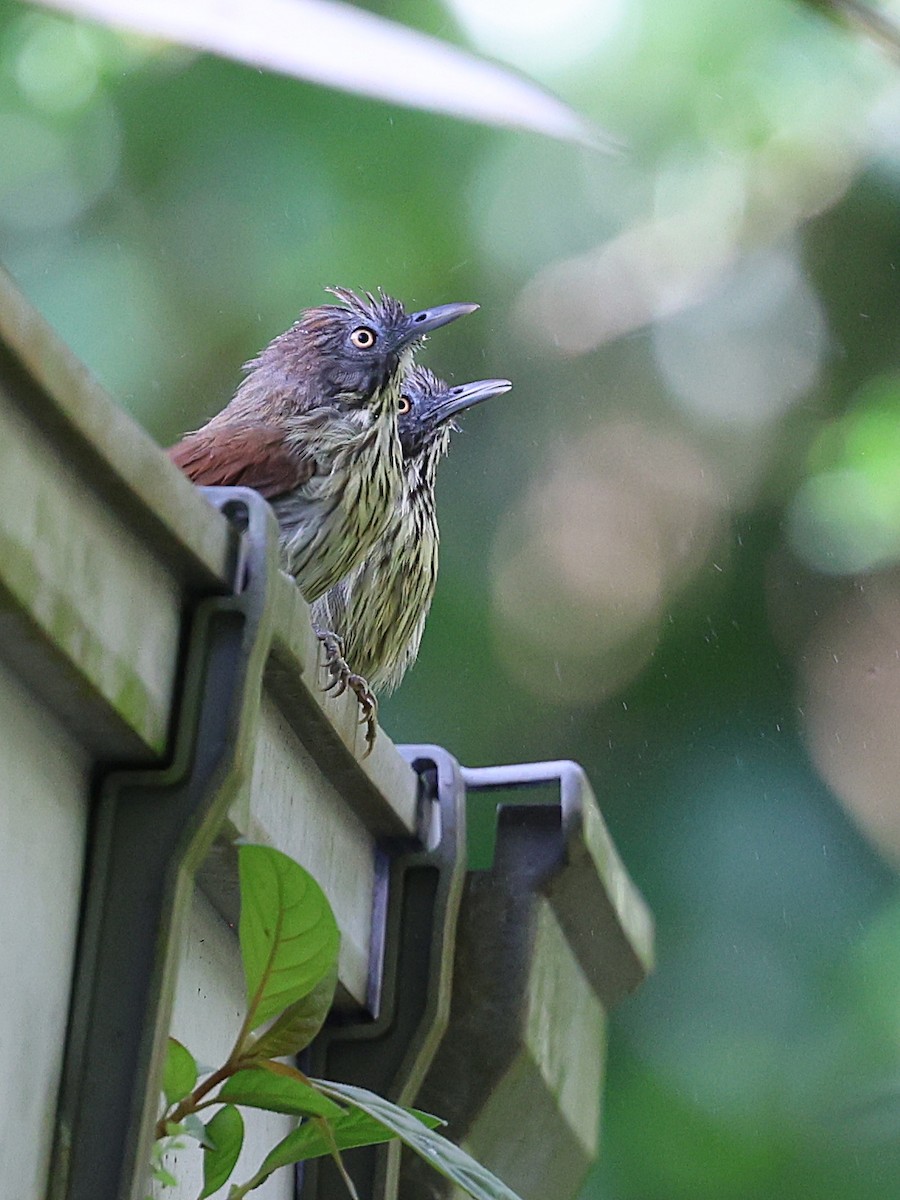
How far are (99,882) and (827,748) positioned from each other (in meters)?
4.61

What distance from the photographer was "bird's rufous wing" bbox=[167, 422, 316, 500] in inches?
99.0

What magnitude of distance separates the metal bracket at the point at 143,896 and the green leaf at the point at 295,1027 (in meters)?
0.13

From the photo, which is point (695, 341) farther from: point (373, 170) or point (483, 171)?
point (373, 170)

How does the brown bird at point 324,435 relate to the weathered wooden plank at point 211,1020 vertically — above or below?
above

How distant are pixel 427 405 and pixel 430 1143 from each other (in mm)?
2157

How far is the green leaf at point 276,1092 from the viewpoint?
3.71 ft

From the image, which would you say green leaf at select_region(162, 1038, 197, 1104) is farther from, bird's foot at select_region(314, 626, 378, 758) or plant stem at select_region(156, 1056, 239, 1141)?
bird's foot at select_region(314, 626, 378, 758)

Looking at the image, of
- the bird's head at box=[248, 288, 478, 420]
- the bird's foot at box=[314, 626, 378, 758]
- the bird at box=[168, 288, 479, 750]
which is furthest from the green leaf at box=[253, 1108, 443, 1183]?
the bird's head at box=[248, 288, 478, 420]

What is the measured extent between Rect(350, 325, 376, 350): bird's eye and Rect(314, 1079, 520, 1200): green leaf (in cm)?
201

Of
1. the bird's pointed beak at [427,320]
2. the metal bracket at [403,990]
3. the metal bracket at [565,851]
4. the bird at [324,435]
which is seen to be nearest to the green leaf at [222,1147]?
the metal bracket at [403,990]

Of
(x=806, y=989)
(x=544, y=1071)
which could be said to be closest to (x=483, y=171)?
(x=806, y=989)

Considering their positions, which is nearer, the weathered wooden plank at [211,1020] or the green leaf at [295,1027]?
the green leaf at [295,1027]

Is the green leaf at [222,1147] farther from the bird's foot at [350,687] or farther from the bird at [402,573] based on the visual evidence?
the bird at [402,573]

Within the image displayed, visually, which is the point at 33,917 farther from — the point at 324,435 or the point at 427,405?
the point at 427,405
